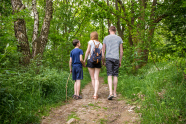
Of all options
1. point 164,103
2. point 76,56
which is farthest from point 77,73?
point 164,103

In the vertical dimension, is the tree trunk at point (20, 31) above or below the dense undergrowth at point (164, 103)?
above

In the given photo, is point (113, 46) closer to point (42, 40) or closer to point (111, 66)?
point (111, 66)

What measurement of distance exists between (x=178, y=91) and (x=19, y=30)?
252 inches

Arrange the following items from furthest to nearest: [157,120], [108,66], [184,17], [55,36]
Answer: [55,36] < [184,17] < [108,66] < [157,120]

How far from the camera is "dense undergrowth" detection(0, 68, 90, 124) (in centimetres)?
227

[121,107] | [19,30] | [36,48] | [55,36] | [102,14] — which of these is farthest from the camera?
[102,14]

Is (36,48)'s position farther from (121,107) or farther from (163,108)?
(163,108)

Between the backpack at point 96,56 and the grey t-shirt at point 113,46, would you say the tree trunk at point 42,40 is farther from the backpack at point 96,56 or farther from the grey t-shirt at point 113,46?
the grey t-shirt at point 113,46

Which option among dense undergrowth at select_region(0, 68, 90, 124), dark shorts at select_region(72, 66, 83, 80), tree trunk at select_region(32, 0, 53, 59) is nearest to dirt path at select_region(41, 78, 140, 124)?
dense undergrowth at select_region(0, 68, 90, 124)

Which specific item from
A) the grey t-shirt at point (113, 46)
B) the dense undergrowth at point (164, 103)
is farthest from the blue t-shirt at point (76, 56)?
the dense undergrowth at point (164, 103)

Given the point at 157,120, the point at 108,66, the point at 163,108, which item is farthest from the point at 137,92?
the point at 157,120

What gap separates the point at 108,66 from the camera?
420cm

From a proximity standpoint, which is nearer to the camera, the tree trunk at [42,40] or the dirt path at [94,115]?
the dirt path at [94,115]

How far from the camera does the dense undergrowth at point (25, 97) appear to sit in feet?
7.46
